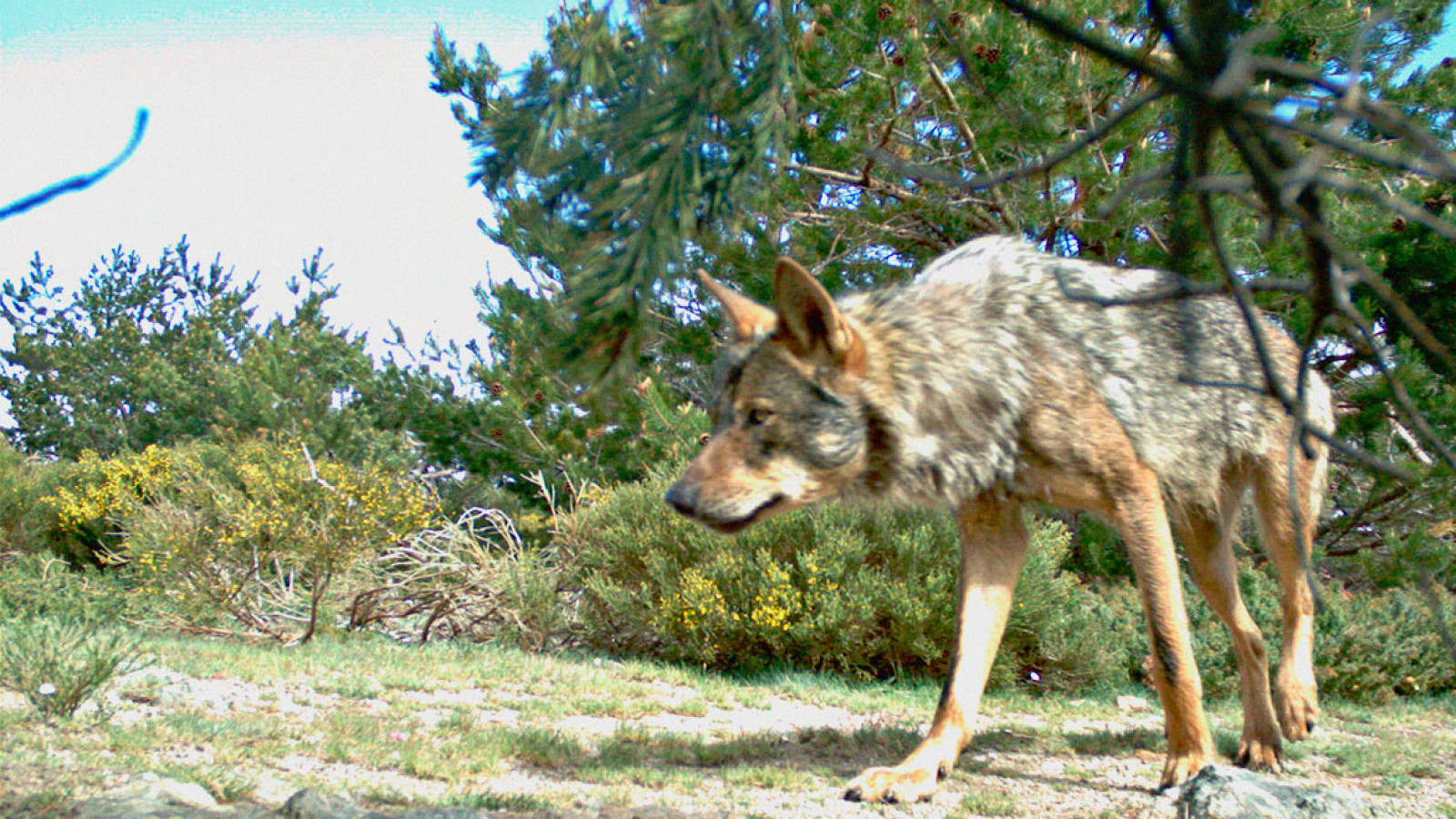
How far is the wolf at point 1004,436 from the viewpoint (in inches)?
158

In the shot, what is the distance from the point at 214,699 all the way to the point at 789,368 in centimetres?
306

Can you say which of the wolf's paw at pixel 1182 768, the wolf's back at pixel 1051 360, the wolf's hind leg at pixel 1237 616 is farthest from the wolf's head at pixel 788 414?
the wolf's hind leg at pixel 1237 616

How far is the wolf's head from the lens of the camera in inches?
154

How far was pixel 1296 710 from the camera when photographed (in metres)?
4.77

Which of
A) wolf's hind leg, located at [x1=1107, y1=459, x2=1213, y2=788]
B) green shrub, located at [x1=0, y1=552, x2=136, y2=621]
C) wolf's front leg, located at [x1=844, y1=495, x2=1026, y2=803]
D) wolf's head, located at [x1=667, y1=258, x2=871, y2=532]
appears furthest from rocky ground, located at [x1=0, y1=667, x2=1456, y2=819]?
green shrub, located at [x1=0, y1=552, x2=136, y2=621]

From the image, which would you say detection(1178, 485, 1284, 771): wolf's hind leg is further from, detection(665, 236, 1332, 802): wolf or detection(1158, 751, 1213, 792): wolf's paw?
detection(1158, 751, 1213, 792): wolf's paw

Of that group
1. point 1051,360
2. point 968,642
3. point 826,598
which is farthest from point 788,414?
point 826,598

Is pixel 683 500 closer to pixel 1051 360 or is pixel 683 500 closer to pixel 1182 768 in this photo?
pixel 1051 360

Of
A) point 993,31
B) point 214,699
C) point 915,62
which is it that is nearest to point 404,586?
point 214,699

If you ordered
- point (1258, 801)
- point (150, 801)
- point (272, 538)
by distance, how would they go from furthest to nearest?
point (272, 538) → point (1258, 801) → point (150, 801)

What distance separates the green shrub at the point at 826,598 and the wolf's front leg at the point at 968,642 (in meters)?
2.48

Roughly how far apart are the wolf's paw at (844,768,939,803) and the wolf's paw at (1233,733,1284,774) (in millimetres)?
1573

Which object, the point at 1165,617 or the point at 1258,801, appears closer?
the point at 1258,801

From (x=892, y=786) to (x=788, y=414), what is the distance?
137 cm
